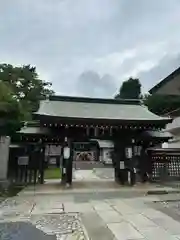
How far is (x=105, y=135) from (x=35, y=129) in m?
3.65

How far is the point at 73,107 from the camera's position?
14.6 meters

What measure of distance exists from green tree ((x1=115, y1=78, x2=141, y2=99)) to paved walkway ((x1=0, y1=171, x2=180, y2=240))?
46618mm

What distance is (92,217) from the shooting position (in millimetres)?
6348

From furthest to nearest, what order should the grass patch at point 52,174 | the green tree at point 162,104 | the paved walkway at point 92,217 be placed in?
the green tree at point 162,104 < the grass patch at point 52,174 < the paved walkway at point 92,217

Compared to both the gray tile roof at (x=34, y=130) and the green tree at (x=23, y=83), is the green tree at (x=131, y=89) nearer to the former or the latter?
the green tree at (x=23, y=83)

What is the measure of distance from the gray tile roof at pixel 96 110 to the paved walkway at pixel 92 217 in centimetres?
464

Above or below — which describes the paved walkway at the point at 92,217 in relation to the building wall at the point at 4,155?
below

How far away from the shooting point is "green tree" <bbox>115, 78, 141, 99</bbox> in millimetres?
55213

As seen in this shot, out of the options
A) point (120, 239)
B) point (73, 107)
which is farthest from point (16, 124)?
point (120, 239)

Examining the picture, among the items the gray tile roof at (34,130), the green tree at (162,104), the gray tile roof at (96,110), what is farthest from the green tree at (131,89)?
the gray tile roof at (34,130)

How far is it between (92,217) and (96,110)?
8.70 metres

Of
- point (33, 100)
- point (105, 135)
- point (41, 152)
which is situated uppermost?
point (33, 100)

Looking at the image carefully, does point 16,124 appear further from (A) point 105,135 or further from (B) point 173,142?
(B) point 173,142

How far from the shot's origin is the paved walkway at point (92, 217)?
4938mm
